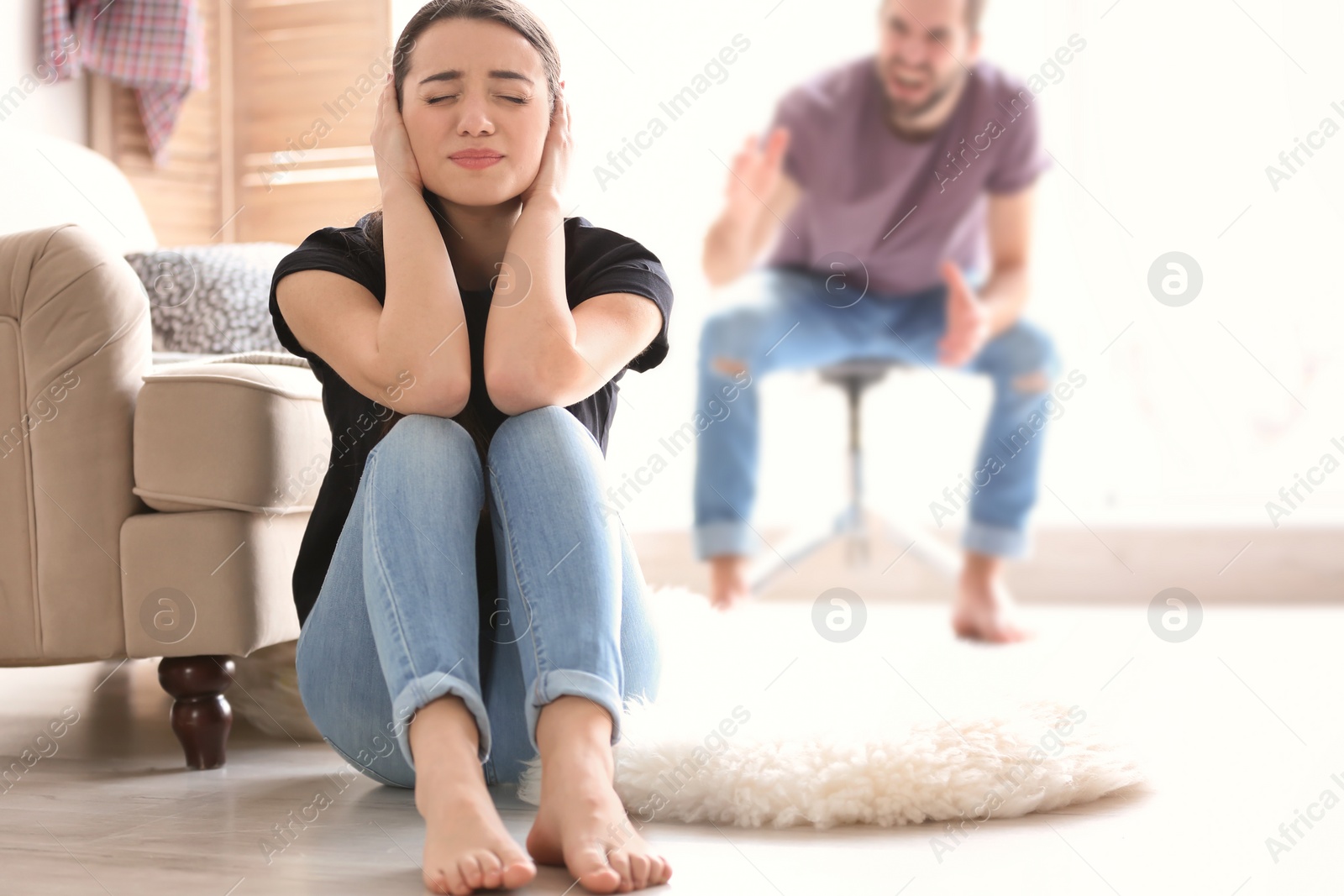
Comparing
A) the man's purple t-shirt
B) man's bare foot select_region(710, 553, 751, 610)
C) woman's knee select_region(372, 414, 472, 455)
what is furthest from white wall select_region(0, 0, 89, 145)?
woman's knee select_region(372, 414, 472, 455)

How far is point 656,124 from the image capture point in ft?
9.57

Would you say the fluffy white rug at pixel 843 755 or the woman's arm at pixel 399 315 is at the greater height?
the woman's arm at pixel 399 315

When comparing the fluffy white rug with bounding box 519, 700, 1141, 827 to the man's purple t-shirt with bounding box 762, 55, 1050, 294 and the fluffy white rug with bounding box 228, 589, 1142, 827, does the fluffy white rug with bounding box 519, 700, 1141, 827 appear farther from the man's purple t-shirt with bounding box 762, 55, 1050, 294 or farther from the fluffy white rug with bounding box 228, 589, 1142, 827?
the man's purple t-shirt with bounding box 762, 55, 1050, 294

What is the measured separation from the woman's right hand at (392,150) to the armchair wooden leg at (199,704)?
A: 57 centimetres

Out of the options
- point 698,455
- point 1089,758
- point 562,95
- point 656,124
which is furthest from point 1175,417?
point 562,95

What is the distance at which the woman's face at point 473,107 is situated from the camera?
1090 millimetres

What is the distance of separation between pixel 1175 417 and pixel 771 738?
223 centimetres

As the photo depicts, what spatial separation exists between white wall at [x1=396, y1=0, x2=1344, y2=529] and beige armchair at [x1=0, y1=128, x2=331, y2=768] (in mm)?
1706

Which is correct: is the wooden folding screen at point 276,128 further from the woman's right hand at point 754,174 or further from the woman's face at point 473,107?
the woman's face at point 473,107

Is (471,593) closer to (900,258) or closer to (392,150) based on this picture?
(392,150)

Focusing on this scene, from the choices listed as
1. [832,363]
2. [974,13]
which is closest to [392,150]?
[832,363]

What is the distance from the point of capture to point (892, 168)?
2.89 meters

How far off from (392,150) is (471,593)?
0.45 metres

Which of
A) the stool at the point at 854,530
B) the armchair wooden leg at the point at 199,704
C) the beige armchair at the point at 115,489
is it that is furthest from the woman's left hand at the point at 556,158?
the stool at the point at 854,530
